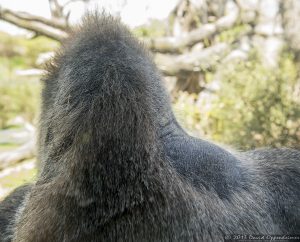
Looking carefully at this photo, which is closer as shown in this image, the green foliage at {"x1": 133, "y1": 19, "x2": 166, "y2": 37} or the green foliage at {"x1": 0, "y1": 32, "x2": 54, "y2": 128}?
the green foliage at {"x1": 133, "y1": 19, "x2": 166, "y2": 37}

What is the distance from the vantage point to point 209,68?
4.34 meters

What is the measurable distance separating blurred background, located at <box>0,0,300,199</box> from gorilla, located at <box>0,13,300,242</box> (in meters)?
1.75

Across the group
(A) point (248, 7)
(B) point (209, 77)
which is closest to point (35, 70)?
(B) point (209, 77)

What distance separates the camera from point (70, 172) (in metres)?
0.69

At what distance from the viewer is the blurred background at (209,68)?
346 centimetres

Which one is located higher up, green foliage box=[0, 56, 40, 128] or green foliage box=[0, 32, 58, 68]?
green foliage box=[0, 32, 58, 68]

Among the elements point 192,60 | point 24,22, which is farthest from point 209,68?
point 24,22

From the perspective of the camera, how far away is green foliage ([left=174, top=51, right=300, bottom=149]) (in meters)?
3.38

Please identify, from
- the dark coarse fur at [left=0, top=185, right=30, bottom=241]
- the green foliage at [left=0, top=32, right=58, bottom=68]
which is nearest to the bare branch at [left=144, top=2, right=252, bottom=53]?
the green foliage at [left=0, top=32, right=58, bottom=68]

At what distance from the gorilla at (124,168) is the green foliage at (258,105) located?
7.97ft

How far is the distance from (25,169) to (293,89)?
85.6 inches

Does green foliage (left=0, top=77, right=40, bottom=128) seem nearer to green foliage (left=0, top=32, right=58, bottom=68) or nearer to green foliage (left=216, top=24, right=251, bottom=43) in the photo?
green foliage (left=0, top=32, right=58, bottom=68)

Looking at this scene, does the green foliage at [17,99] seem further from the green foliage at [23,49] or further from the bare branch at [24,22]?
the bare branch at [24,22]

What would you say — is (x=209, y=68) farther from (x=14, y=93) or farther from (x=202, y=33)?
(x=14, y=93)
